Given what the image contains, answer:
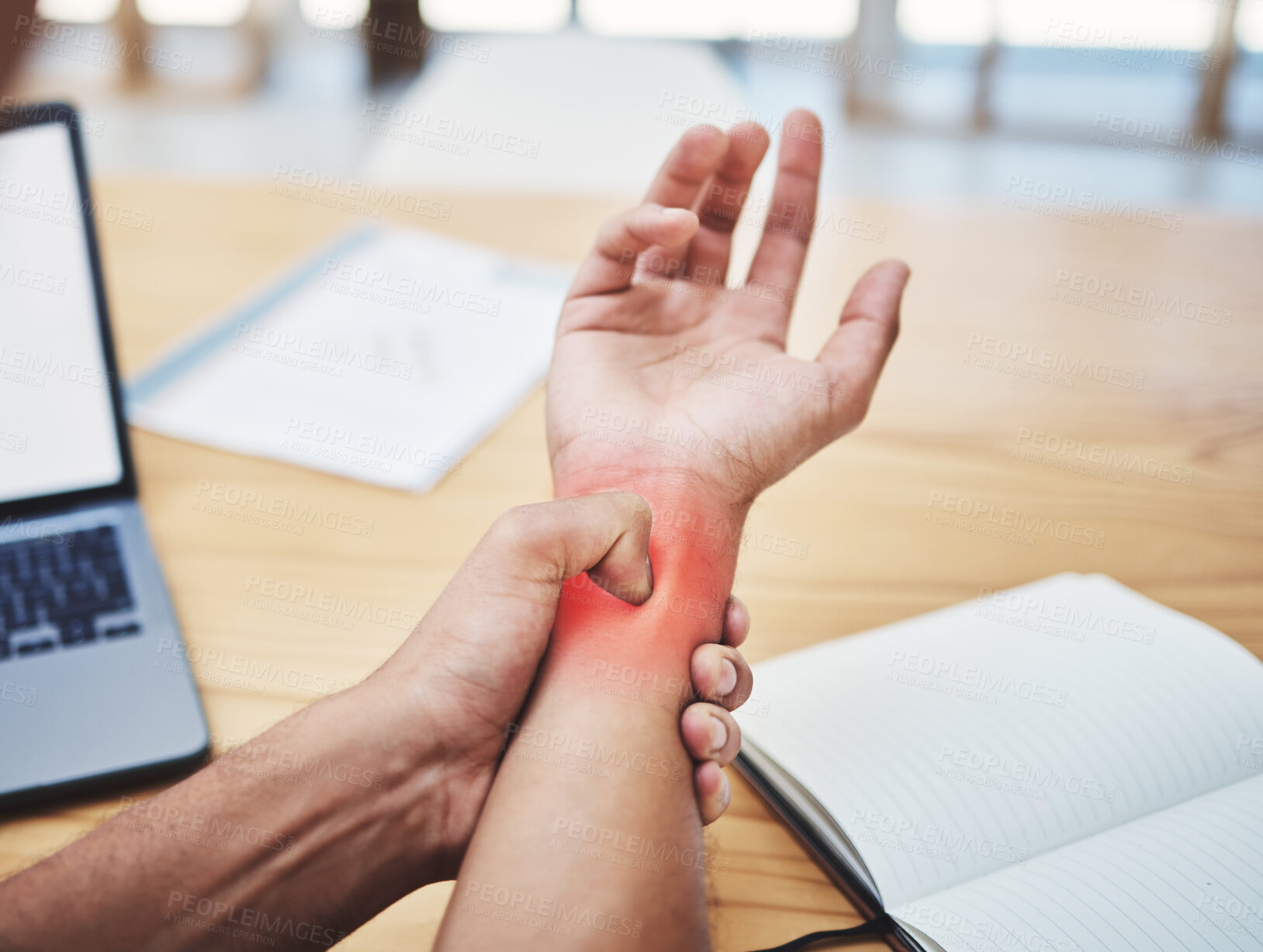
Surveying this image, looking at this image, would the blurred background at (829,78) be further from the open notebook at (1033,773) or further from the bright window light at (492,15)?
the open notebook at (1033,773)

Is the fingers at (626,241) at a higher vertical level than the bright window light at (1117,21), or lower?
lower

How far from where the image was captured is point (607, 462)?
2.36 feet

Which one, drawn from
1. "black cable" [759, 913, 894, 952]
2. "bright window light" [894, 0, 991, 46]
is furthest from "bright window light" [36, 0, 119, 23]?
"black cable" [759, 913, 894, 952]

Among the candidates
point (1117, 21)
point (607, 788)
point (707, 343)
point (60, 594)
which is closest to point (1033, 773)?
point (607, 788)

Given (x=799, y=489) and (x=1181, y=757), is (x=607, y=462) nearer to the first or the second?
(x=799, y=489)

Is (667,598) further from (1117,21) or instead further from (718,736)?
(1117,21)

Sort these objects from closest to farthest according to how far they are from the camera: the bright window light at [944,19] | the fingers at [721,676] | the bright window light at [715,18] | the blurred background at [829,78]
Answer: the fingers at [721,676]
the blurred background at [829,78]
the bright window light at [944,19]
the bright window light at [715,18]

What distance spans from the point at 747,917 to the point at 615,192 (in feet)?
3.82

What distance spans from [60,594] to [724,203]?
60 cm

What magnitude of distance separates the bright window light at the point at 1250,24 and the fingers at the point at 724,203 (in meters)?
3.59

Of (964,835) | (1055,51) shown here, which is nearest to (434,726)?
(964,835)

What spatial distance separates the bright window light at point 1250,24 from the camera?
354 centimetres

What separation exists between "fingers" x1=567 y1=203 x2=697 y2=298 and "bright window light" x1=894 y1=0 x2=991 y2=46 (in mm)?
3591

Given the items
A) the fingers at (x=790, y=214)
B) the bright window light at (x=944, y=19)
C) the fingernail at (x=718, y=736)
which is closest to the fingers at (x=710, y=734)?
the fingernail at (x=718, y=736)
